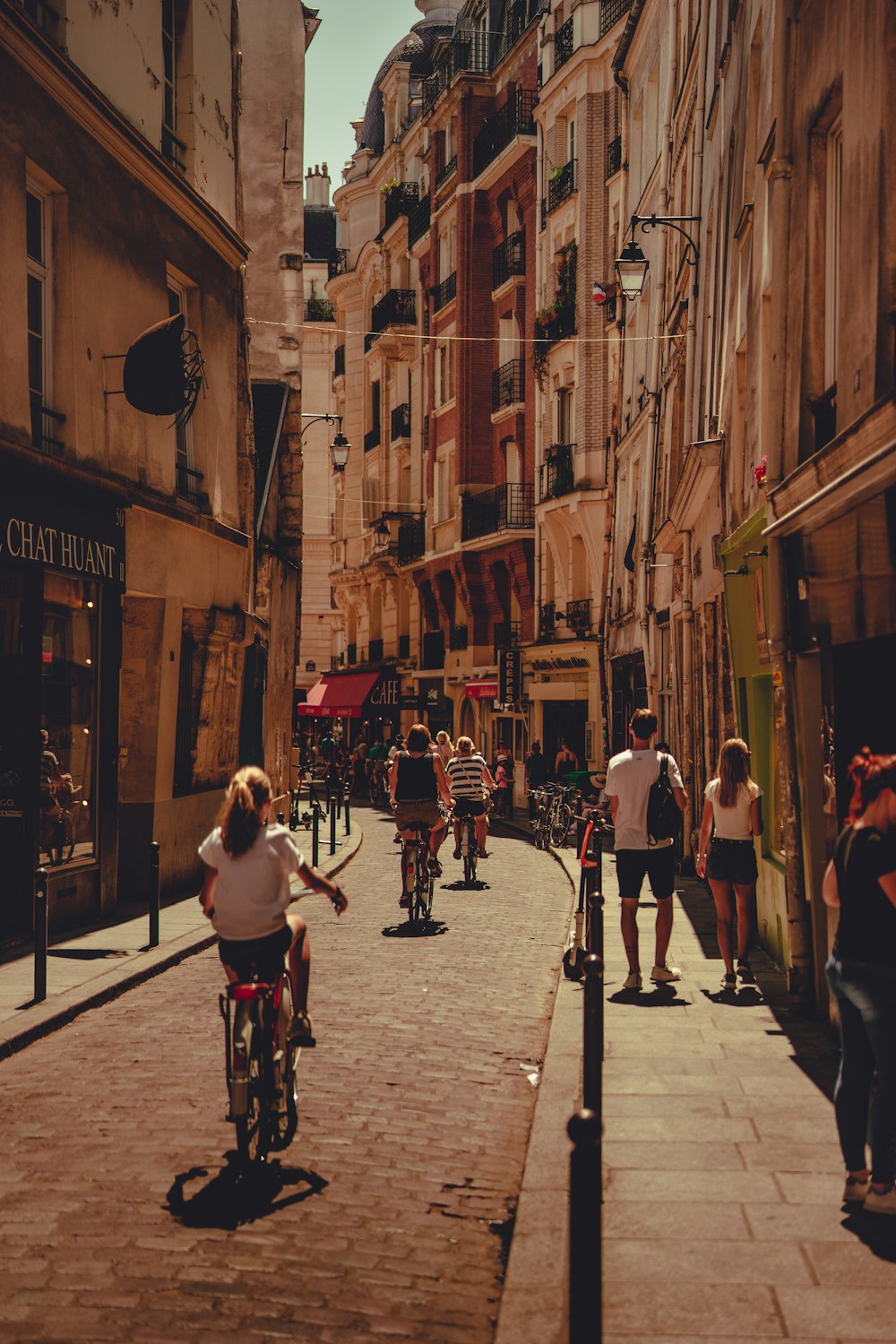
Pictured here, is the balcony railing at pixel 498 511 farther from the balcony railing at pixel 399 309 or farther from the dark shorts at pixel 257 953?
the dark shorts at pixel 257 953

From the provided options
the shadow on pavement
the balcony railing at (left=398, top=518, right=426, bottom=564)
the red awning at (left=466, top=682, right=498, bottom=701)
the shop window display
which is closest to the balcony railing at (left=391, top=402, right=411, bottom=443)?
the balcony railing at (left=398, top=518, right=426, bottom=564)

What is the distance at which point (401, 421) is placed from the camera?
2110 inches

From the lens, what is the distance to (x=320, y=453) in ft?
221

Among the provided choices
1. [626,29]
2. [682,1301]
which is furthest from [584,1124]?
[626,29]

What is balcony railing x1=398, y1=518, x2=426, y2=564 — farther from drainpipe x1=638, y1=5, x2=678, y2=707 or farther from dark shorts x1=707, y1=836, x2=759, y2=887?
dark shorts x1=707, y1=836, x2=759, y2=887

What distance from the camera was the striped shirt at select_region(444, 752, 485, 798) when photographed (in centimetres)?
1992

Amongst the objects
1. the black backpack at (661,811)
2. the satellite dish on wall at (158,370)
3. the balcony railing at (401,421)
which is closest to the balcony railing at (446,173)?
the balcony railing at (401,421)

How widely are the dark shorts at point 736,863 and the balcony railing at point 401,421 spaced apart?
42984mm

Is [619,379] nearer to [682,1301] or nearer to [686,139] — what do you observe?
[686,139]

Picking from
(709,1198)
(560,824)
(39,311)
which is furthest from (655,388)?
(709,1198)

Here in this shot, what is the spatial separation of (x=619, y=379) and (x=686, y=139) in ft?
38.8

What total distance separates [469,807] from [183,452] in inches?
213

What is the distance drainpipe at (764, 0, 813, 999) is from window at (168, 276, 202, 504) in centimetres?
902

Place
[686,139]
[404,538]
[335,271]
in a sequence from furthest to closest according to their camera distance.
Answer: [335,271] → [404,538] → [686,139]
